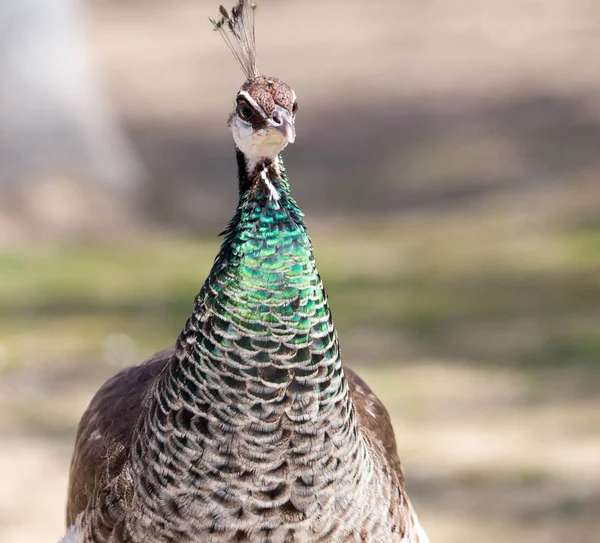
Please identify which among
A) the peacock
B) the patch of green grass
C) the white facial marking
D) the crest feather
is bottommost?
the peacock

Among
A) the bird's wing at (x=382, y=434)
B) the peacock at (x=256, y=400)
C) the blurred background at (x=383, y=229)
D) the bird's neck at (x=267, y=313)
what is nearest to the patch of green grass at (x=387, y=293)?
the blurred background at (x=383, y=229)

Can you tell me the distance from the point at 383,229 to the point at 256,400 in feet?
24.8

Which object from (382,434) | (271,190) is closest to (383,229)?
(382,434)

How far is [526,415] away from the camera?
20.1 ft

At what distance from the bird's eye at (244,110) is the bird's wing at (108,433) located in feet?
3.00

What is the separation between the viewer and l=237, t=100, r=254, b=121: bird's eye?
9.12 feet

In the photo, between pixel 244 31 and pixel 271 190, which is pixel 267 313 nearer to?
pixel 271 190

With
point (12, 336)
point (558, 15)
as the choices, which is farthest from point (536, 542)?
point (558, 15)

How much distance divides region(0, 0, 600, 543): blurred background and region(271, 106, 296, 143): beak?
285cm

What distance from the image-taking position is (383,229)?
404 inches

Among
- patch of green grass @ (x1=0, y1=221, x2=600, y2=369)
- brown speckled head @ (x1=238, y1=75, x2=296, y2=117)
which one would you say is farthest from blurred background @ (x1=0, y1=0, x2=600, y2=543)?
brown speckled head @ (x1=238, y1=75, x2=296, y2=117)

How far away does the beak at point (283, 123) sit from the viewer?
2715mm

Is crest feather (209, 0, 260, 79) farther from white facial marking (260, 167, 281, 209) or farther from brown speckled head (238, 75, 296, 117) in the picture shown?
white facial marking (260, 167, 281, 209)

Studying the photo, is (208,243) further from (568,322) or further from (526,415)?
(526,415)
